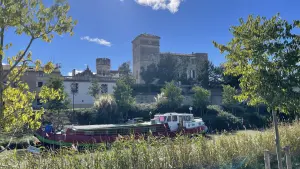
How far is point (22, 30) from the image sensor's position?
3.46 meters

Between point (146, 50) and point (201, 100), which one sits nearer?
point (201, 100)

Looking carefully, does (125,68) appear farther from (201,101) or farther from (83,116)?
(83,116)

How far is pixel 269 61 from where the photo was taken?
501 centimetres

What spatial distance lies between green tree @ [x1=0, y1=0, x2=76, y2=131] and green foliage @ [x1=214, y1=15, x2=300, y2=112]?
139 inches

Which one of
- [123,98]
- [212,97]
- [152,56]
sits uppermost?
[152,56]

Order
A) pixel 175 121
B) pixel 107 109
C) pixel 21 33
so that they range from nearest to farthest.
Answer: pixel 21 33 → pixel 175 121 → pixel 107 109

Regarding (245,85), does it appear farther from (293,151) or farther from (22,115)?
(22,115)

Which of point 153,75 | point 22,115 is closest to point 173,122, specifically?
point 22,115

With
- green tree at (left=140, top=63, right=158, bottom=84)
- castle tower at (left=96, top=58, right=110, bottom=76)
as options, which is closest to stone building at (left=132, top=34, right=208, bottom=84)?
green tree at (left=140, top=63, right=158, bottom=84)

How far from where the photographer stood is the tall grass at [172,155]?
204 inches

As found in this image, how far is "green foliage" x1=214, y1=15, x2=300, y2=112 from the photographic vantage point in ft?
15.8

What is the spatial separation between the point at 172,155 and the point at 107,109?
1951 cm

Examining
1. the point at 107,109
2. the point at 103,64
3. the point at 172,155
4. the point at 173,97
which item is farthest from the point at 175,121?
the point at 103,64

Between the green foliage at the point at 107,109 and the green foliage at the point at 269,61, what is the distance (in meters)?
20.5
